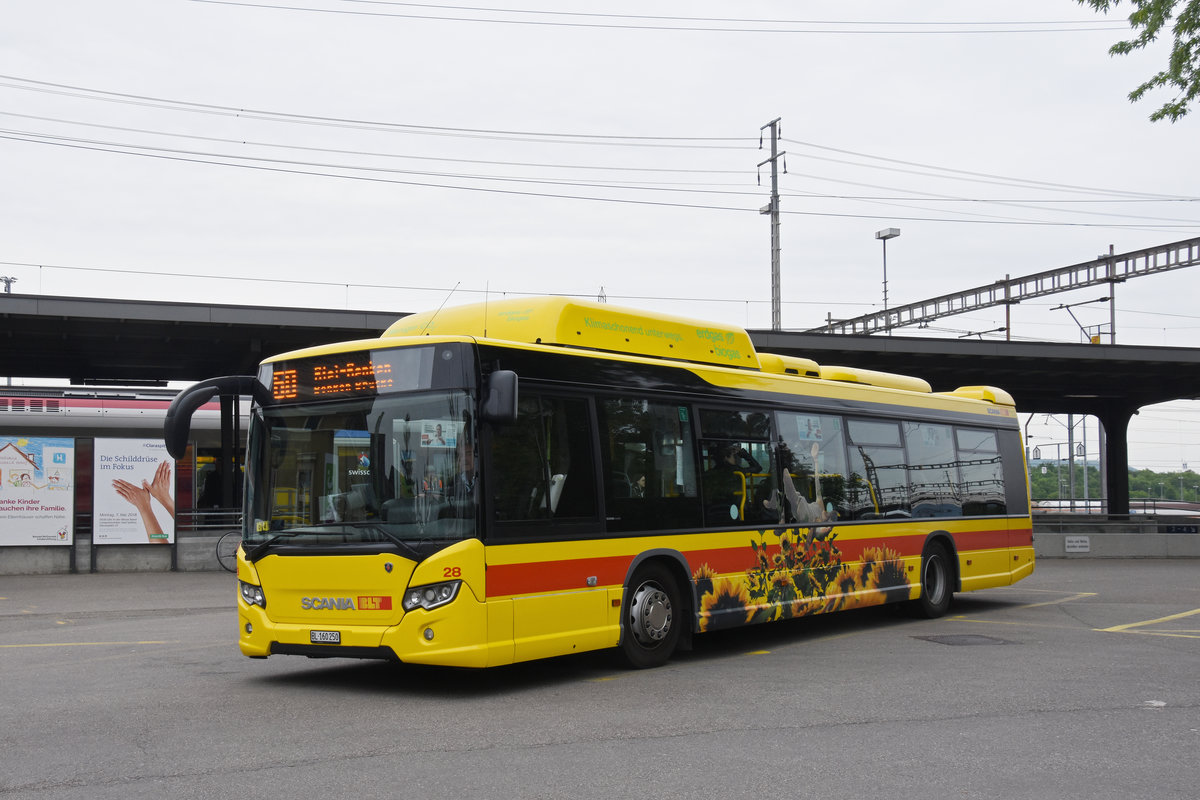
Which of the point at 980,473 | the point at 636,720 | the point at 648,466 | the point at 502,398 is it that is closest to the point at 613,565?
the point at 648,466

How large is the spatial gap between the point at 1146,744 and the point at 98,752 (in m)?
6.20

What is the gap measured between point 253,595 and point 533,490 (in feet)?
7.87

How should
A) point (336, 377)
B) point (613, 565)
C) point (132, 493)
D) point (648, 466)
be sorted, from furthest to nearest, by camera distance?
point (132, 493)
point (648, 466)
point (613, 565)
point (336, 377)

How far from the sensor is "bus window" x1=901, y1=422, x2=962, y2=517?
47.3 ft

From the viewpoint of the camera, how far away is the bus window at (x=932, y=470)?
1443cm

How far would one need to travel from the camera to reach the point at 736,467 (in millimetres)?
11406

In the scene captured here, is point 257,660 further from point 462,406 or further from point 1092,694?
point 1092,694

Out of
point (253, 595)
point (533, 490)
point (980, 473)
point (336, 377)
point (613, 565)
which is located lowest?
point (253, 595)

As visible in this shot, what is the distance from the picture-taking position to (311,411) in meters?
9.25

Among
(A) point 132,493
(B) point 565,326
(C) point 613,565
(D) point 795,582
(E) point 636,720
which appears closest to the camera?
(E) point 636,720

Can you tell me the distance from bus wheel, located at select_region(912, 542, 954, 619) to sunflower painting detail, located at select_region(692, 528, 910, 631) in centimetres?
75

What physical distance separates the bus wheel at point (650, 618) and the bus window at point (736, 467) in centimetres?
85

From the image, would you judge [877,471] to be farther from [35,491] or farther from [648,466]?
[35,491]

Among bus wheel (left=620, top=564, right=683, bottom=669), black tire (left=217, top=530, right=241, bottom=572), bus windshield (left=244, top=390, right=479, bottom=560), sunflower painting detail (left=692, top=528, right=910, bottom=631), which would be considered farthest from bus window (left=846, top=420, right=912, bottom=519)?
black tire (left=217, top=530, right=241, bottom=572)
